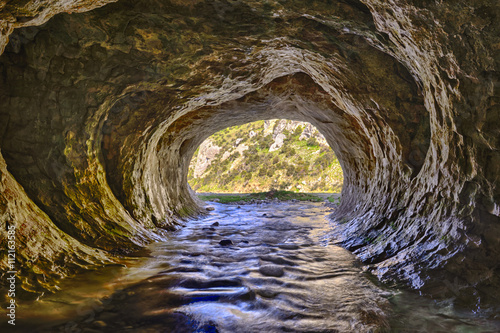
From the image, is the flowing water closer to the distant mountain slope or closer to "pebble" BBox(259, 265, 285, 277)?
"pebble" BBox(259, 265, 285, 277)

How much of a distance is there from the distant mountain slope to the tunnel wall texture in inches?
1373

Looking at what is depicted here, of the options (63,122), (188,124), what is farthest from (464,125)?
(188,124)

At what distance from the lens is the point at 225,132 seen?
223ft

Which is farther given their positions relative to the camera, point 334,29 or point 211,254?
point 211,254

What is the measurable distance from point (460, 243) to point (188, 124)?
25.5 ft

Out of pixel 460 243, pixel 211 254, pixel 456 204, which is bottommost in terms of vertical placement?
pixel 211 254

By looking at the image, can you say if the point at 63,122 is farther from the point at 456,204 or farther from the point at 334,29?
the point at 456,204

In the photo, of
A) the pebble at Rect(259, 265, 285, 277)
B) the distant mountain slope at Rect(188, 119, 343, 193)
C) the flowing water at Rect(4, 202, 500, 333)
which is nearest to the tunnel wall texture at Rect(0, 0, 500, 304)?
the flowing water at Rect(4, 202, 500, 333)

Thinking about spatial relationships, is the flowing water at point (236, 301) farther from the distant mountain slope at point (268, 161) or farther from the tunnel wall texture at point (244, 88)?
the distant mountain slope at point (268, 161)

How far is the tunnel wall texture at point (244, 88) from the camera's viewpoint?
9.50 feet

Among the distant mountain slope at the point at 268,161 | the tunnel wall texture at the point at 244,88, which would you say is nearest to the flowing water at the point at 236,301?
the tunnel wall texture at the point at 244,88

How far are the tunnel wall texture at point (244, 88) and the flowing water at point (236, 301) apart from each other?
0.39m

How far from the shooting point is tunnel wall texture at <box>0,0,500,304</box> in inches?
114

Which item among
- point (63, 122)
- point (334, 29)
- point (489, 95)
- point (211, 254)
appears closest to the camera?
point (489, 95)
